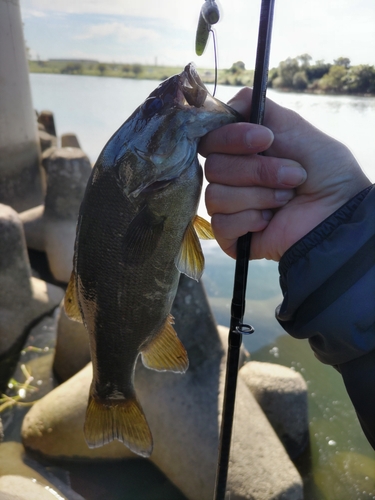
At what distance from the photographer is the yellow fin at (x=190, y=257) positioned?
1476 mm

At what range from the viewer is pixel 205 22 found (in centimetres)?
129

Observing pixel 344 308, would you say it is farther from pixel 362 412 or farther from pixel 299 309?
pixel 362 412

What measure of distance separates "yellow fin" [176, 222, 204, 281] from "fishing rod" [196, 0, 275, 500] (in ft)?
0.46

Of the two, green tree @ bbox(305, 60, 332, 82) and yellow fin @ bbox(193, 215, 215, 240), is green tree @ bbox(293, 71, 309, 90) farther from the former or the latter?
yellow fin @ bbox(193, 215, 215, 240)

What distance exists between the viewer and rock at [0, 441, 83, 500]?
2.36 metres

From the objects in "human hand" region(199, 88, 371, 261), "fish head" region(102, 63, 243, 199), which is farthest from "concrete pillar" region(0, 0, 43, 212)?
"human hand" region(199, 88, 371, 261)

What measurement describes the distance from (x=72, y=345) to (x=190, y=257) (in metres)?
2.63

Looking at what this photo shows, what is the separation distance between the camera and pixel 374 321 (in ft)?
3.87

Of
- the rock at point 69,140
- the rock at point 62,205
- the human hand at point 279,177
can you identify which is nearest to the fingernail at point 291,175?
the human hand at point 279,177

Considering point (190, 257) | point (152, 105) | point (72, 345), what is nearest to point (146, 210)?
point (190, 257)

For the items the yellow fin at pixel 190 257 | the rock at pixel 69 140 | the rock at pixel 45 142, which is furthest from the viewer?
the rock at pixel 45 142

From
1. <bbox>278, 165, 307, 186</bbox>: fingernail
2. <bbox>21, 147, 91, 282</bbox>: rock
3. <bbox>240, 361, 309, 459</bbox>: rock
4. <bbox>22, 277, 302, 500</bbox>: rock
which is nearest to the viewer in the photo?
<bbox>278, 165, 307, 186</bbox>: fingernail

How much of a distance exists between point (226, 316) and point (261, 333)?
51cm

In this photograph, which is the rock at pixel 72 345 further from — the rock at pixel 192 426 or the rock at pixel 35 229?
the rock at pixel 35 229
